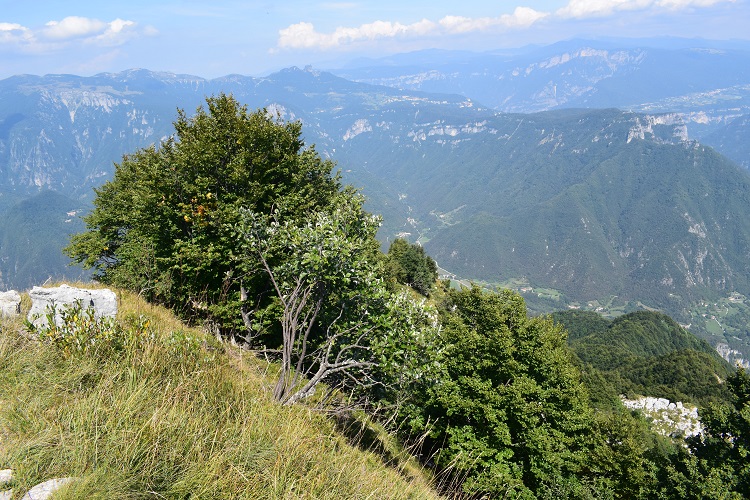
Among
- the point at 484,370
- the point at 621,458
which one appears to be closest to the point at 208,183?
the point at 484,370

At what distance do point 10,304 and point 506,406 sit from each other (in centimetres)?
1671

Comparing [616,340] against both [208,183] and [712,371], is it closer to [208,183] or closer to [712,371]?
[712,371]

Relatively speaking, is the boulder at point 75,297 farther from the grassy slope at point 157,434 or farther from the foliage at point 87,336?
the grassy slope at point 157,434

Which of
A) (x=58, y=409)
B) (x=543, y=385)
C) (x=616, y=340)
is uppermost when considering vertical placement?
(x=58, y=409)

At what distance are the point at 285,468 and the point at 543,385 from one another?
18091mm

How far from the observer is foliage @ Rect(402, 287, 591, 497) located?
16219 millimetres

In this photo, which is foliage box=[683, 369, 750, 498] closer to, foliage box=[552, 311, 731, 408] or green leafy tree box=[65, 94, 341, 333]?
green leafy tree box=[65, 94, 341, 333]

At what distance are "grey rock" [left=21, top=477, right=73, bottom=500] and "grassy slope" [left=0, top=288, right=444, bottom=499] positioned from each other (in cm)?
9

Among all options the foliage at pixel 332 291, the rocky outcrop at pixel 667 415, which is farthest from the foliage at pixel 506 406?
the rocky outcrop at pixel 667 415

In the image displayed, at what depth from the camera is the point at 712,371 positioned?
283 feet

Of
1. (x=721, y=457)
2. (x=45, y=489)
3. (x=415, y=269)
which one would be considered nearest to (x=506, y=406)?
(x=721, y=457)

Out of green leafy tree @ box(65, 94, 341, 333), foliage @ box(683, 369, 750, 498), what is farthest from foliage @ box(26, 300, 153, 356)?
foliage @ box(683, 369, 750, 498)

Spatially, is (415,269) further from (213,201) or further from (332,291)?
(332,291)

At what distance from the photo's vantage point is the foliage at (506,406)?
1622 cm
